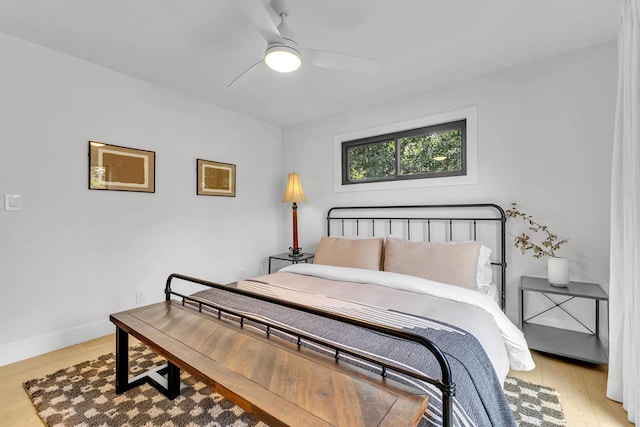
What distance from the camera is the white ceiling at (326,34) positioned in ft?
6.07

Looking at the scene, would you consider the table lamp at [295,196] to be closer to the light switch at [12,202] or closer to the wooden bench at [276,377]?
the wooden bench at [276,377]

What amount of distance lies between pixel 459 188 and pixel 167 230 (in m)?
2.97

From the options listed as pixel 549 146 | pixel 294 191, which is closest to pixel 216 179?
pixel 294 191

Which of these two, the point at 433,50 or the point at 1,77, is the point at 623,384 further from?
the point at 1,77

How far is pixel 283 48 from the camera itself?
66.4 inches

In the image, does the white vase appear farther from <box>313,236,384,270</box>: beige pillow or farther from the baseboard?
the baseboard

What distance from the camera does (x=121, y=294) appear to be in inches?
107

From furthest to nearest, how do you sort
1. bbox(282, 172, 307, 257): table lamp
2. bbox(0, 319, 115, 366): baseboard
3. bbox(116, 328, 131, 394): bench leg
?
bbox(282, 172, 307, 257): table lamp, bbox(0, 319, 115, 366): baseboard, bbox(116, 328, 131, 394): bench leg

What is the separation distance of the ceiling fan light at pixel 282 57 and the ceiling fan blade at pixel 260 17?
0.05 m

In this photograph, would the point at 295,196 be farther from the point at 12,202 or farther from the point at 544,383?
the point at 544,383

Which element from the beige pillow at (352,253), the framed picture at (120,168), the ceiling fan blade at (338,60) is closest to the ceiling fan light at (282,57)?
the ceiling fan blade at (338,60)

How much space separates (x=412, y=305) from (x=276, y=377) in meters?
1.01

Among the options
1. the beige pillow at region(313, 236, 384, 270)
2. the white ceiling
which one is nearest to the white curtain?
the white ceiling

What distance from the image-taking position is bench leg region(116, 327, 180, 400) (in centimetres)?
176
